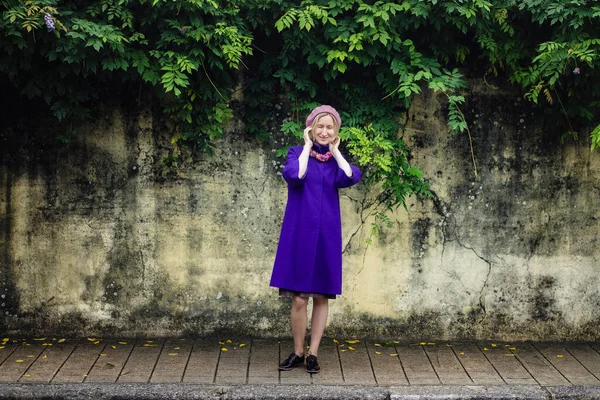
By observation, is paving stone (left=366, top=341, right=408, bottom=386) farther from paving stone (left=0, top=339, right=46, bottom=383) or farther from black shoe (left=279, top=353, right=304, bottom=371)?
paving stone (left=0, top=339, right=46, bottom=383)

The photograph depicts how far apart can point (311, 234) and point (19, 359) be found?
8.16ft

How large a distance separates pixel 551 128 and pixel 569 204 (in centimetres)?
68

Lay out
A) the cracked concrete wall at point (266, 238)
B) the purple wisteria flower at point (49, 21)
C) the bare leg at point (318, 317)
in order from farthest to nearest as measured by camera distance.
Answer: the cracked concrete wall at point (266, 238) → the bare leg at point (318, 317) → the purple wisteria flower at point (49, 21)

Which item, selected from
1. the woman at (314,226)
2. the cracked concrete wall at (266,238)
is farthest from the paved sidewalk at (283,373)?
the woman at (314,226)

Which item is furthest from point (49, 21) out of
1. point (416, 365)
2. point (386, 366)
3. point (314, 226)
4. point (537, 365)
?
point (537, 365)

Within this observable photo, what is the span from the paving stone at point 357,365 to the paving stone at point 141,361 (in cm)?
147

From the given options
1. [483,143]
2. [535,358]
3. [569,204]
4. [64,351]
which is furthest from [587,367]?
[64,351]

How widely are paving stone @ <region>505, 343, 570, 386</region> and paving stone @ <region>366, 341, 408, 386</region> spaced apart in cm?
100

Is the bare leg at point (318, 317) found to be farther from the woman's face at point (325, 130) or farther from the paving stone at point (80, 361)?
the paving stone at point (80, 361)

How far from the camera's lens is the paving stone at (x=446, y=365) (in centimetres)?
568

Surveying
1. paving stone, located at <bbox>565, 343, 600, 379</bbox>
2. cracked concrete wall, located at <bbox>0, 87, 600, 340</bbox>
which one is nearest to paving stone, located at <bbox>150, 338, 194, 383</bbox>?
cracked concrete wall, located at <bbox>0, 87, 600, 340</bbox>

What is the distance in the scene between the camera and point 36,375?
5621mm

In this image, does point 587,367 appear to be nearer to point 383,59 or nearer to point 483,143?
point 483,143

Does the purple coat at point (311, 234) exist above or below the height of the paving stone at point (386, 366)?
above
